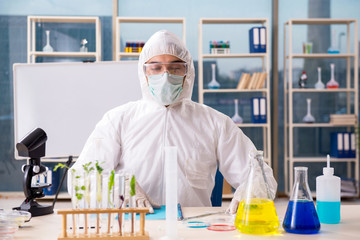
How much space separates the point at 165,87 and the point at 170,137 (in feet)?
0.75

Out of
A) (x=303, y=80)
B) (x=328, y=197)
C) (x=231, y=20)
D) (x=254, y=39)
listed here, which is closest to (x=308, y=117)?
(x=303, y=80)

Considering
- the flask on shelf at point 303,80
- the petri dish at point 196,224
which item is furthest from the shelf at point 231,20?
the petri dish at point 196,224

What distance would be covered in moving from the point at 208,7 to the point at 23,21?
2137 mm

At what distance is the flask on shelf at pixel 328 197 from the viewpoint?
1.42 metres

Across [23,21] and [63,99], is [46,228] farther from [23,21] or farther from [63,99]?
[23,21]

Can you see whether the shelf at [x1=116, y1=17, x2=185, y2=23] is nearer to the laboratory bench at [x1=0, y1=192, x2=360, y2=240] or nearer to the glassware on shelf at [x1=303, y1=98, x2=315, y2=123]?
the glassware on shelf at [x1=303, y1=98, x2=315, y2=123]

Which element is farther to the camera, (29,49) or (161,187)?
(29,49)

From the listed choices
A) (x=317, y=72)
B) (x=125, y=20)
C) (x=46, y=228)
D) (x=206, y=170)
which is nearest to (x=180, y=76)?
(x=206, y=170)

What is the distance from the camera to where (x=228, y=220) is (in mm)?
1485

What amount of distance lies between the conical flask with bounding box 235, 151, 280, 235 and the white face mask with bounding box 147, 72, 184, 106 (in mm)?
885

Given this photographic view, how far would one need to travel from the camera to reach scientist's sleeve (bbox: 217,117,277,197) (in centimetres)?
211

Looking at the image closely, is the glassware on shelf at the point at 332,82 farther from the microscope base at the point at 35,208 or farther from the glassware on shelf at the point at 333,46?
the microscope base at the point at 35,208

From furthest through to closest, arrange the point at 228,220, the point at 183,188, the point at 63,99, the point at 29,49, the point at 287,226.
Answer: the point at 29,49 < the point at 63,99 < the point at 183,188 < the point at 228,220 < the point at 287,226

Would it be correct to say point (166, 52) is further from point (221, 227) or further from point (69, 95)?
point (69, 95)
